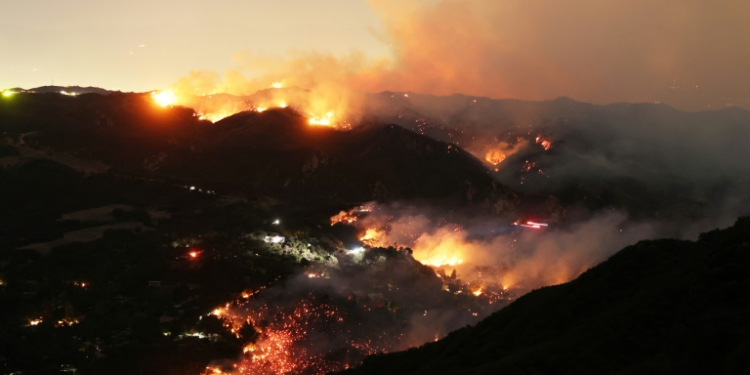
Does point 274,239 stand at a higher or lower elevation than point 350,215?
lower

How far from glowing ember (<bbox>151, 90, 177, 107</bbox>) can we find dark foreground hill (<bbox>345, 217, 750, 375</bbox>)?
363 feet

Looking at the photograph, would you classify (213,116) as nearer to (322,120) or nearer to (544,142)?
(322,120)

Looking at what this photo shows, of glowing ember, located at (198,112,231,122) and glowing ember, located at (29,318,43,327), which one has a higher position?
glowing ember, located at (198,112,231,122)

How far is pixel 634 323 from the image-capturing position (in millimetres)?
21297

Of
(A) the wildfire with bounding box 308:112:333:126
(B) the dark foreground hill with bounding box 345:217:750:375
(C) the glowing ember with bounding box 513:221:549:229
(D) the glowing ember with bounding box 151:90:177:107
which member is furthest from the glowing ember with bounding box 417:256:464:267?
(D) the glowing ember with bounding box 151:90:177:107

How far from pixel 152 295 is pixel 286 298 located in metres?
9.72

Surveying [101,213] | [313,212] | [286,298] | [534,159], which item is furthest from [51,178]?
[534,159]

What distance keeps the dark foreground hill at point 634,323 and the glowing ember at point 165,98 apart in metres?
111

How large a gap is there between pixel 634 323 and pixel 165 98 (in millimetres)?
125094

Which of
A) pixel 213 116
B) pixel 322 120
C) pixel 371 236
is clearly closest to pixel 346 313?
pixel 371 236

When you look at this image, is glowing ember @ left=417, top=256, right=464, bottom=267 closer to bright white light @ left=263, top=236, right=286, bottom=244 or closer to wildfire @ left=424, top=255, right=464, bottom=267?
wildfire @ left=424, top=255, right=464, bottom=267

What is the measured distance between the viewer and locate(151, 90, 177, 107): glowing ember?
130000 mm

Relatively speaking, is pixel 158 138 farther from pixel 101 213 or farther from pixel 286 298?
pixel 286 298

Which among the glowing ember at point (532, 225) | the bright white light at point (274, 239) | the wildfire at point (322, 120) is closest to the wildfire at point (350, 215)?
the bright white light at point (274, 239)
